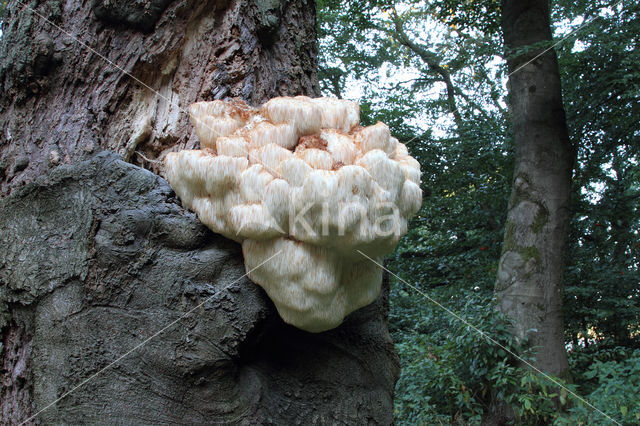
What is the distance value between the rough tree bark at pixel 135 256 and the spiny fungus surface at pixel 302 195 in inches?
3.9

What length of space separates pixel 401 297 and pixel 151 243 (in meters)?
5.13

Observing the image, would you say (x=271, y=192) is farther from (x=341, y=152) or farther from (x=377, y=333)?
(x=377, y=333)

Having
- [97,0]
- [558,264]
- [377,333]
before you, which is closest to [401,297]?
[558,264]

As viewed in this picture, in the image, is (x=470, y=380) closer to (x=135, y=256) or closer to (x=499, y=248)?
(x=499, y=248)

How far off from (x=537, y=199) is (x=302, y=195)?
353 cm

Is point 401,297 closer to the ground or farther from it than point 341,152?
farther from it

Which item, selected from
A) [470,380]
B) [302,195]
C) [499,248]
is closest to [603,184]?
[499,248]

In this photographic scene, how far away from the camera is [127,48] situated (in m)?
1.32

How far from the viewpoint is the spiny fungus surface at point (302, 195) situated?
89 cm

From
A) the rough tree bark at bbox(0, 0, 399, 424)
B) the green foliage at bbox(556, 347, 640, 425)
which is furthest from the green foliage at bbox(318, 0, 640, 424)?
the rough tree bark at bbox(0, 0, 399, 424)

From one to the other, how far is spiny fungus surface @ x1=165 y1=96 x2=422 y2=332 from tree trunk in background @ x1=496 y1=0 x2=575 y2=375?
3.10 m
